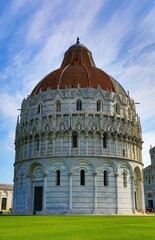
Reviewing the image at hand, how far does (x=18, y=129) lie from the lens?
48000 millimetres

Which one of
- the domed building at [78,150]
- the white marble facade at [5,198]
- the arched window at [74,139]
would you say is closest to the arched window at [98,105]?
the domed building at [78,150]

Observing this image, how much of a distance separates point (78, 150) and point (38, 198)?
924cm

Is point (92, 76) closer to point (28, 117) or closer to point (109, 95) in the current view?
point (109, 95)

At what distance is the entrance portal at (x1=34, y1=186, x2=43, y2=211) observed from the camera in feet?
136

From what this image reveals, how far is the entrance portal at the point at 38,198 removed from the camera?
41.5 metres

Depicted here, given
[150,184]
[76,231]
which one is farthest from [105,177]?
[150,184]

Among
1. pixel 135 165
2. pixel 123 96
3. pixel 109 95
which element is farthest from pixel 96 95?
A: pixel 135 165

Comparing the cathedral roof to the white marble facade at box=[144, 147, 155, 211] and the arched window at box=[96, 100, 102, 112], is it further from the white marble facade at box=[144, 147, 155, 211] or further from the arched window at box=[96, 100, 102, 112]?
the white marble facade at box=[144, 147, 155, 211]

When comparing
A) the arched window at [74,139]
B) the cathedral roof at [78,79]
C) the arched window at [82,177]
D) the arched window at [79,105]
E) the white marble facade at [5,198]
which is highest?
the cathedral roof at [78,79]

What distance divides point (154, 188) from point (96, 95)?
Answer: 1897 inches

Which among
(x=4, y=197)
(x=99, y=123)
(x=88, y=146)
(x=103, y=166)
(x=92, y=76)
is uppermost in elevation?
(x=92, y=76)

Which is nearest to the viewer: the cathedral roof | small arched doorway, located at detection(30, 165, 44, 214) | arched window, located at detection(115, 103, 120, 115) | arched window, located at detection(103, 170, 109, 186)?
arched window, located at detection(103, 170, 109, 186)

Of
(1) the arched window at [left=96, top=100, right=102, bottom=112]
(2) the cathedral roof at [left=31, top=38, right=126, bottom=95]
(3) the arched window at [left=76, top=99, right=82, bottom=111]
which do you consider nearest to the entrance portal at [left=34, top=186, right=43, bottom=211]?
(3) the arched window at [left=76, top=99, right=82, bottom=111]

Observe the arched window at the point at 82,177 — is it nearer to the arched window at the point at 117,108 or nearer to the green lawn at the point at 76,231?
the arched window at the point at 117,108
